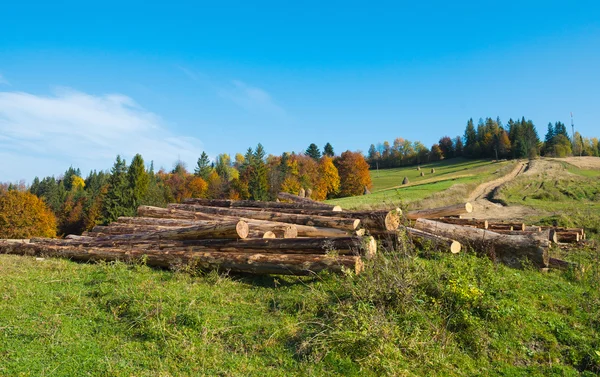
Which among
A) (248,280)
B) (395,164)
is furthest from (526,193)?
(395,164)

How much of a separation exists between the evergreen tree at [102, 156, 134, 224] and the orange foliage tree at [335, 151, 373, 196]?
106ft

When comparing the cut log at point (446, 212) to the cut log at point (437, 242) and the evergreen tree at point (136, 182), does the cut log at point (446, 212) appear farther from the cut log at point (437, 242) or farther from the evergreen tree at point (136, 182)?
the evergreen tree at point (136, 182)

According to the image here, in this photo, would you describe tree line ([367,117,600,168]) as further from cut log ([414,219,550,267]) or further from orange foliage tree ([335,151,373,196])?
cut log ([414,219,550,267])

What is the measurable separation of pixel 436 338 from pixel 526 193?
28.1 m

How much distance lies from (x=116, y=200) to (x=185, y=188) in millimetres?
17833

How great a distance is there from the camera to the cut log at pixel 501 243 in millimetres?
8023

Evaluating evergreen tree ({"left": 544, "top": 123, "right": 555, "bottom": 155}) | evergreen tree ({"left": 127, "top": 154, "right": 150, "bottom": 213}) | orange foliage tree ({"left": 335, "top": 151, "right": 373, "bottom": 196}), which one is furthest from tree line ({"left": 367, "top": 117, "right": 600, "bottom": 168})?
evergreen tree ({"left": 127, "top": 154, "right": 150, "bottom": 213})

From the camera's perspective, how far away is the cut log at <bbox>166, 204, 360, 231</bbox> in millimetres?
9131

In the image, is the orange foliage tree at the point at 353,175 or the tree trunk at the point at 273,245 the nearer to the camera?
the tree trunk at the point at 273,245

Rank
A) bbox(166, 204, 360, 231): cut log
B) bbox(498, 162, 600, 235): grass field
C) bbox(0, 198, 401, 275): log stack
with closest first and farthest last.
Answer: bbox(0, 198, 401, 275): log stack < bbox(166, 204, 360, 231): cut log < bbox(498, 162, 600, 235): grass field

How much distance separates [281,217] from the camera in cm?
1109

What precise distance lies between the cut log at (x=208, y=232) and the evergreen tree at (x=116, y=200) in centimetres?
4485

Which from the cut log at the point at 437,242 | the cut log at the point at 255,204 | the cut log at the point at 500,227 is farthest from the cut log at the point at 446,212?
the cut log at the point at 437,242

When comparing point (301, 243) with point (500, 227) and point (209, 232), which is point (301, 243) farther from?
point (500, 227)
